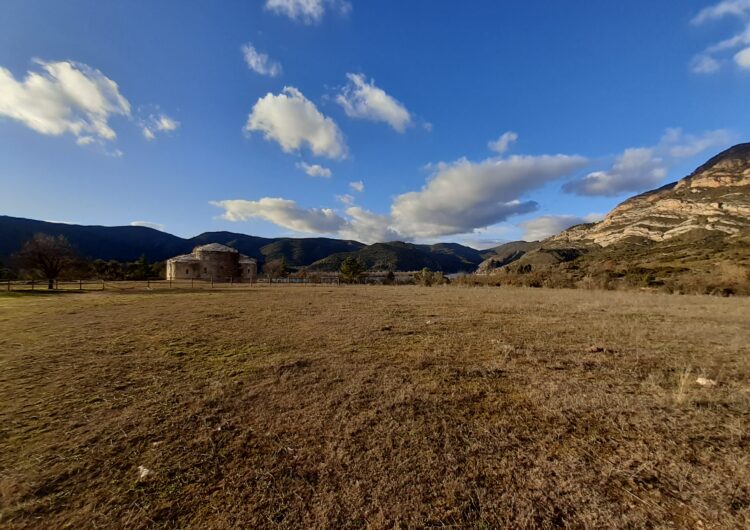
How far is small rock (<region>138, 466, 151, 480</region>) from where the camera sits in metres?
3.08

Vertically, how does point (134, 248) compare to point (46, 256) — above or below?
above

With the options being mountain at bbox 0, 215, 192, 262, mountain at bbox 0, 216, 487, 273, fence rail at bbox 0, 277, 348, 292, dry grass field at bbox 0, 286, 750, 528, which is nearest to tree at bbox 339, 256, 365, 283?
fence rail at bbox 0, 277, 348, 292

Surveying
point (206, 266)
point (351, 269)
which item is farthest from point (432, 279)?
point (206, 266)

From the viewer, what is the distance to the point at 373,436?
12.6ft

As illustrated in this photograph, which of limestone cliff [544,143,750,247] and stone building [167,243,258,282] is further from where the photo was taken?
limestone cliff [544,143,750,247]

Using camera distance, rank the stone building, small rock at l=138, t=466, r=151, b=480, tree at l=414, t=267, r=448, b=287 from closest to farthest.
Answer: small rock at l=138, t=466, r=151, b=480 < tree at l=414, t=267, r=448, b=287 < the stone building

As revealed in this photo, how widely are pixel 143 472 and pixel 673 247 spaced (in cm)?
11603

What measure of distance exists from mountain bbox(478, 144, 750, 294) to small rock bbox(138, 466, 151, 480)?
39.2 metres

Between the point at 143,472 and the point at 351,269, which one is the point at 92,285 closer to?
the point at 351,269

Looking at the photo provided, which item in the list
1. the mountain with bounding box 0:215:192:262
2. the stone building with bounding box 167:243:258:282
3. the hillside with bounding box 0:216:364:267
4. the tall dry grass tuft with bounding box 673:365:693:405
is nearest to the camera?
the tall dry grass tuft with bounding box 673:365:693:405

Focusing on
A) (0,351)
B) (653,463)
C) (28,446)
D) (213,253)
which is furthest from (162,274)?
(653,463)

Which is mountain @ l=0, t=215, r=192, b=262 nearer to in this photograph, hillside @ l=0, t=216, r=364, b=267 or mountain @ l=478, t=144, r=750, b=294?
hillside @ l=0, t=216, r=364, b=267

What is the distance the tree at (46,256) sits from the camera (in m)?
35.1

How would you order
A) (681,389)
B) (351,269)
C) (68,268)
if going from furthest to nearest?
(351,269)
(68,268)
(681,389)
